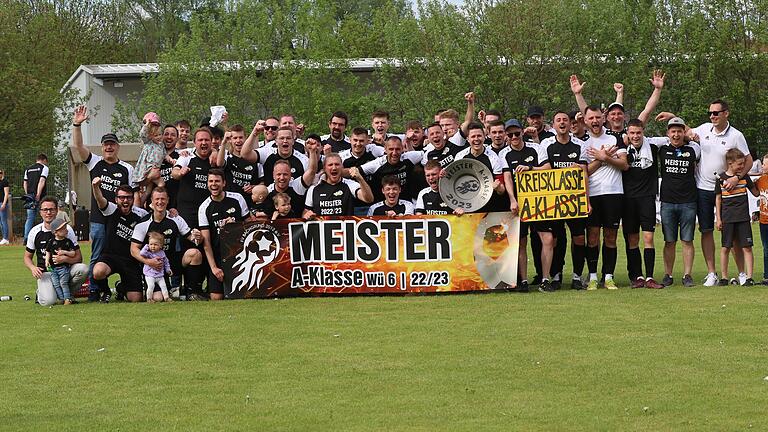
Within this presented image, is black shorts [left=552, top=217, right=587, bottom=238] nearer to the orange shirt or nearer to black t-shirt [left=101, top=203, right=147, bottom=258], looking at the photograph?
the orange shirt

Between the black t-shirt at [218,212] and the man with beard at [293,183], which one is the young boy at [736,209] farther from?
the black t-shirt at [218,212]

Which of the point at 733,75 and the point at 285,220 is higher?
the point at 733,75

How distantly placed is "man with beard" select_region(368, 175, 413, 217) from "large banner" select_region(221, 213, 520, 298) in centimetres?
19

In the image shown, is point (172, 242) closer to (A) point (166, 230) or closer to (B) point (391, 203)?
(A) point (166, 230)

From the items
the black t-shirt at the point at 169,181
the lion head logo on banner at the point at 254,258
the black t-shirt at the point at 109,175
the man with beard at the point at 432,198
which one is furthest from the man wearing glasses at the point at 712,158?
the black t-shirt at the point at 109,175

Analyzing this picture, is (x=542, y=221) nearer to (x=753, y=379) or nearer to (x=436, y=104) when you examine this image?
(x=753, y=379)

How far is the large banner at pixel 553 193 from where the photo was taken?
44.5 ft

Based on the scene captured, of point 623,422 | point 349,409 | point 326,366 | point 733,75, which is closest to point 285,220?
point 326,366

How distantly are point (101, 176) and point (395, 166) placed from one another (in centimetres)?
353

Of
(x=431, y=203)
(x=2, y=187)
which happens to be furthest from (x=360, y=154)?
(x=2, y=187)

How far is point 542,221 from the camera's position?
1379 cm

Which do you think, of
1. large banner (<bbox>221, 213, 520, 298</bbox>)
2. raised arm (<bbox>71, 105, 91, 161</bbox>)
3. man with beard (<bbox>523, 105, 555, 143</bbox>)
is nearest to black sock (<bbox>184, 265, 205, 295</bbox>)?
large banner (<bbox>221, 213, 520, 298</bbox>)

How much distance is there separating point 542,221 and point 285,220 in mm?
3000

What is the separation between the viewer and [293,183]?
13992mm
